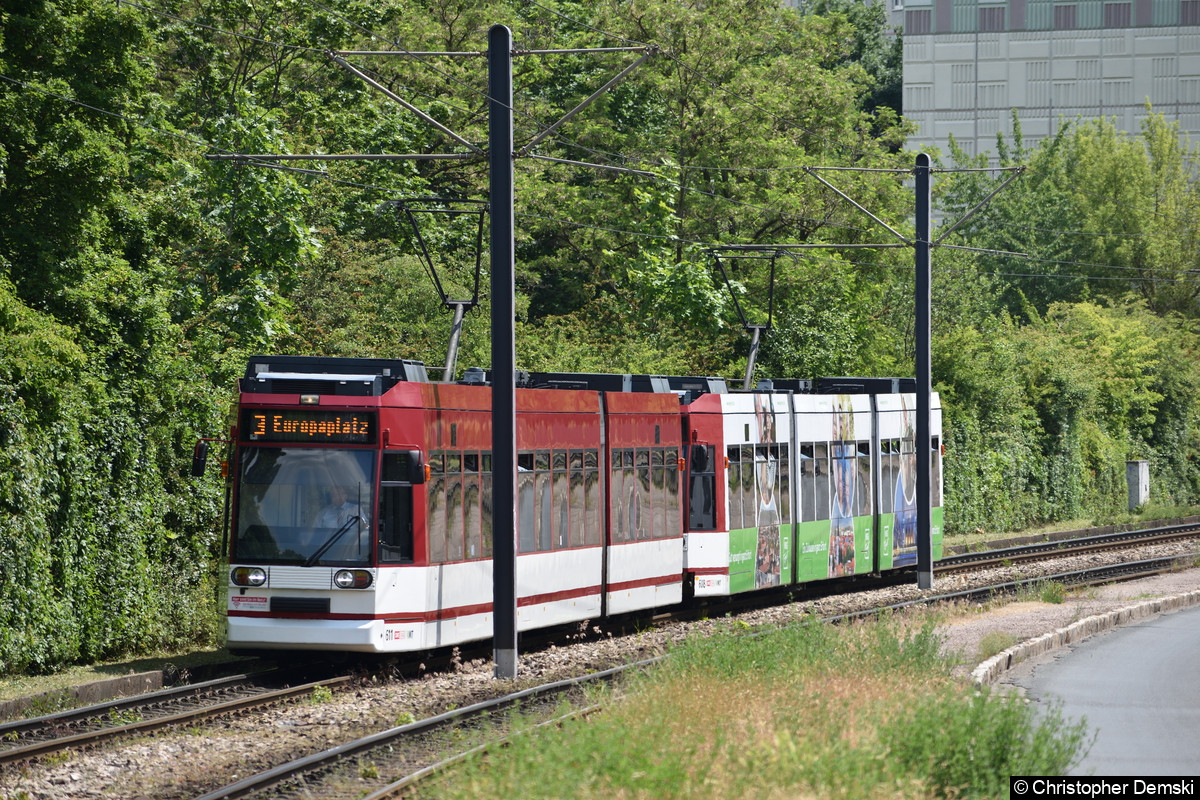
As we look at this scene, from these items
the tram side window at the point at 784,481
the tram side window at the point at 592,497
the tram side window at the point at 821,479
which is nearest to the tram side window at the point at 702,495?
the tram side window at the point at 784,481

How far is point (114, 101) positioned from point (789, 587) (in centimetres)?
1421

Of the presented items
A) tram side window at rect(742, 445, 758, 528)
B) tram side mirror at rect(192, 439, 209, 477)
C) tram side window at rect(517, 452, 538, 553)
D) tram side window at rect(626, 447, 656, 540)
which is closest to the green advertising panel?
tram side window at rect(742, 445, 758, 528)

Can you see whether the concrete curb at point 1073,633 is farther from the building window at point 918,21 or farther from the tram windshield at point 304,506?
the building window at point 918,21

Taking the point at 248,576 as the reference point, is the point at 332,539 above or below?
above

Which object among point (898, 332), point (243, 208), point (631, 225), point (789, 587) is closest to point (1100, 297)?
point (898, 332)

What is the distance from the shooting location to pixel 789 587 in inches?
1092

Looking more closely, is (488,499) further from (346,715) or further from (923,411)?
(923,411)

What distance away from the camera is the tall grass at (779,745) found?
852cm

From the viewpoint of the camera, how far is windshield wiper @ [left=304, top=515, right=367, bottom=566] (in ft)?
51.6

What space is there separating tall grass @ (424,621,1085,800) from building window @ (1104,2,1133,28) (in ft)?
329

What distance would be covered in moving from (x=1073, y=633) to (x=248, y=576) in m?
10.3

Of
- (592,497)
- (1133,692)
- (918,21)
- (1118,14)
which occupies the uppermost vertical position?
(918,21)

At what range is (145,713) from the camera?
14.0 metres

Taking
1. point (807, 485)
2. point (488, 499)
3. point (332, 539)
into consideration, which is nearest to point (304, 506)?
point (332, 539)
